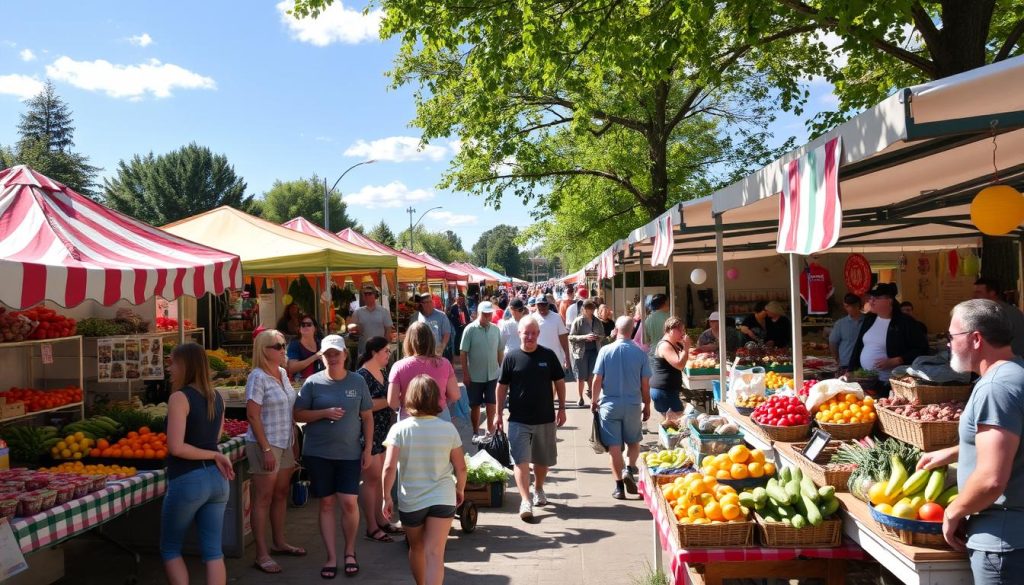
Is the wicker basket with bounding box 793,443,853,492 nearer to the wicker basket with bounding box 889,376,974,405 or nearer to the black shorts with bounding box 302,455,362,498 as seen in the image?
the wicker basket with bounding box 889,376,974,405

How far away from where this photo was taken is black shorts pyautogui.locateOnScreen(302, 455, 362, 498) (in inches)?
229

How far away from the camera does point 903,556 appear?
131 inches

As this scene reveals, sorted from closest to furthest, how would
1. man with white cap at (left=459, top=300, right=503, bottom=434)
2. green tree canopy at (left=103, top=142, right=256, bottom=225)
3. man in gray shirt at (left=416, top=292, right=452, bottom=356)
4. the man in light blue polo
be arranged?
the man in light blue polo, man with white cap at (left=459, top=300, right=503, bottom=434), man in gray shirt at (left=416, top=292, right=452, bottom=356), green tree canopy at (left=103, top=142, right=256, bottom=225)

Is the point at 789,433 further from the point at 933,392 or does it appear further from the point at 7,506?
the point at 7,506

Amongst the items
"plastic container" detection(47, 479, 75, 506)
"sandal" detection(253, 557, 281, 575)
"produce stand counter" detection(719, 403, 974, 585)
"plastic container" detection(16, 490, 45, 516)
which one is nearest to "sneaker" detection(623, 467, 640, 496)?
"sandal" detection(253, 557, 281, 575)

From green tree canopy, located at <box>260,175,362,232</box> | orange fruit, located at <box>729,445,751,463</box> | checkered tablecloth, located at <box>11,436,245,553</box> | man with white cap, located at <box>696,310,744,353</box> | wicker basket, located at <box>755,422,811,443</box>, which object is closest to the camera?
checkered tablecloth, located at <box>11,436,245,553</box>

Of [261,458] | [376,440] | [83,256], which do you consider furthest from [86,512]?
[376,440]

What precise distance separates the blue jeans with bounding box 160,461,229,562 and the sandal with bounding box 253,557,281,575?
1.19 metres

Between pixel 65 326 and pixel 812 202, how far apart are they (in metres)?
7.18

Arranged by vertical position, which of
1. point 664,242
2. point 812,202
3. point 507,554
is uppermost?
point 664,242

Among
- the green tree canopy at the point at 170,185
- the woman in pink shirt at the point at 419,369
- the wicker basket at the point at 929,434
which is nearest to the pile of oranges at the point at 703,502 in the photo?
the wicker basket at the point at 929,434

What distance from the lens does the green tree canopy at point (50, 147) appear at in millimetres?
67250

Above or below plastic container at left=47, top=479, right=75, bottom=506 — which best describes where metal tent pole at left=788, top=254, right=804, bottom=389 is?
above

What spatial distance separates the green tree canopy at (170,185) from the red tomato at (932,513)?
6265cm
